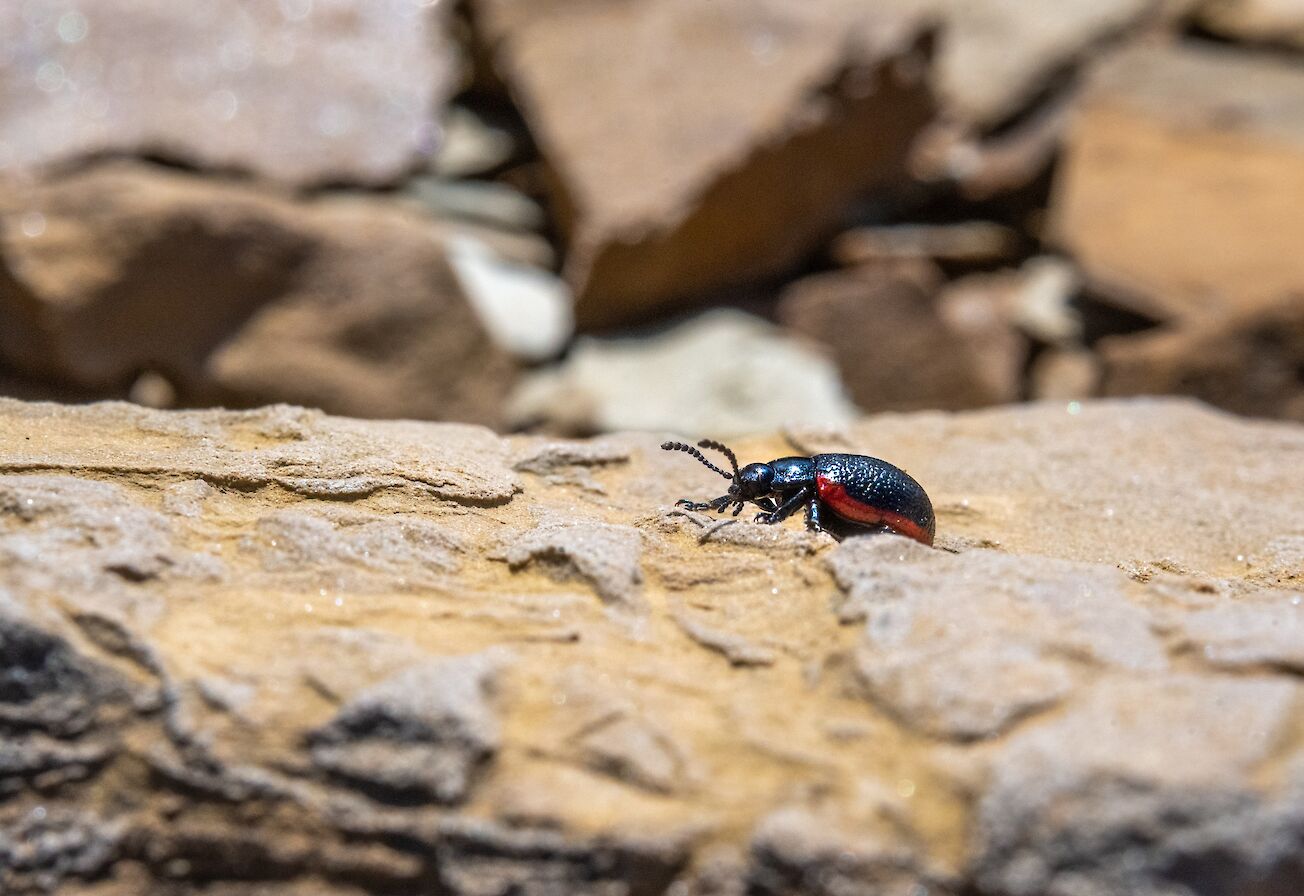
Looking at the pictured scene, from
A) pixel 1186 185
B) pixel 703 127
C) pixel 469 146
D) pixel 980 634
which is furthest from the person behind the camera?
pixel 469 146

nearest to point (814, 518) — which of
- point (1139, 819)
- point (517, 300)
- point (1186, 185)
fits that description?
point (1139, 819)

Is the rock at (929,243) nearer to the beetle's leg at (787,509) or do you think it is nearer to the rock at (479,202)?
the rock at (479,202)

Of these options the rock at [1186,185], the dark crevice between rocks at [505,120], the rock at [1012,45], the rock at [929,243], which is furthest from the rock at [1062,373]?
the dark crevice between rocks at [505,120]

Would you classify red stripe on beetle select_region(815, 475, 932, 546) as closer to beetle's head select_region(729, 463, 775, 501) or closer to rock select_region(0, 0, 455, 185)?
beetle's head select_region(729, 463, 775, 501)

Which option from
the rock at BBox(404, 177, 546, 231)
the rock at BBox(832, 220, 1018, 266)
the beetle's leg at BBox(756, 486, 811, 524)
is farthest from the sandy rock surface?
the rock at BBox(404, 177, 546, 231)

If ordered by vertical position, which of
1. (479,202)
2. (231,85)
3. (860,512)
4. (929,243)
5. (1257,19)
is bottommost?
(929,243)

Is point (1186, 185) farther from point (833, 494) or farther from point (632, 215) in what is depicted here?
point (833, 494)
